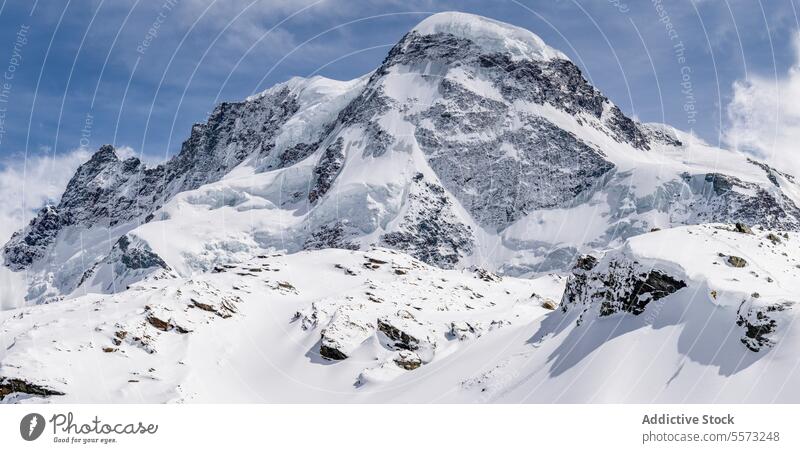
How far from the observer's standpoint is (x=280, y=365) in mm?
62188

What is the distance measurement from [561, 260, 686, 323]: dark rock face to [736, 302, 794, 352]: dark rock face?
184 inches

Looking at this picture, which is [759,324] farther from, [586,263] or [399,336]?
[399,336]

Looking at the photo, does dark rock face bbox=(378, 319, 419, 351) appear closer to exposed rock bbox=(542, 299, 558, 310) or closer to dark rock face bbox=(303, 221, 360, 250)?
exposed rock bbox=(542, 299, 558, 310)

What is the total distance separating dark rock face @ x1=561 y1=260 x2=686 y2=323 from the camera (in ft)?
109

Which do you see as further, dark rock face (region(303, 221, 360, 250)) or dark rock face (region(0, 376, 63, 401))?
dark rock face (region(303, 221, 360, 250))

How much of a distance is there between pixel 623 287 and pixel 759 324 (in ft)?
28.9

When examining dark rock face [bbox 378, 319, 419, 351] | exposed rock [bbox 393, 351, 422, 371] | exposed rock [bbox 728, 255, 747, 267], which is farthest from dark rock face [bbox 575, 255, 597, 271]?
dark rock face [bbox 378, 319, 419, 351]

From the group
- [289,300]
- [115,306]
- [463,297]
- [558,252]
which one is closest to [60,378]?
[115,306]

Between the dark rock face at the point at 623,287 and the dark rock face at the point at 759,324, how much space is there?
4.68 m

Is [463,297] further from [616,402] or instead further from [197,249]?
[197,249]

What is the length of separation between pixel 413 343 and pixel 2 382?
1337 inches

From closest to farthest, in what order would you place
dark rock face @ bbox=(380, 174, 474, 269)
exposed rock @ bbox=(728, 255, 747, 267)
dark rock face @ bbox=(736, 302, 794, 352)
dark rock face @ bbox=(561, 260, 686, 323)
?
dark rock face @ bbox=(736, 302, 794, 352) < dark rock face @ bbox=(561, 260, 686, 323) < exposed rock @ bbox=(728, 255, 747, 267) < dark rock face @ bbox=(380, 174, 474, 269)

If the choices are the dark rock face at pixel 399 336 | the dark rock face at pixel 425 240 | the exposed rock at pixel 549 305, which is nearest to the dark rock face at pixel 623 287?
the dark rock face at pixel 399 336

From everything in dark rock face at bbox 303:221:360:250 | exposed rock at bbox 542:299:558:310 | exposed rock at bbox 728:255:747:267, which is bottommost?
exposed rock at bbox 542:299:558:310
